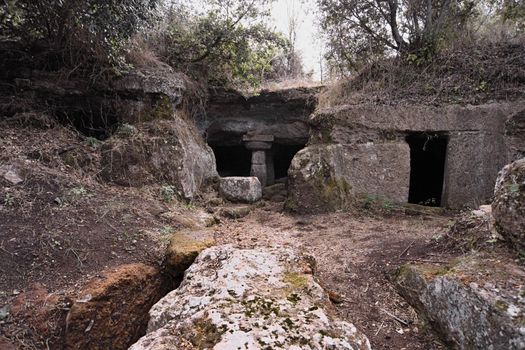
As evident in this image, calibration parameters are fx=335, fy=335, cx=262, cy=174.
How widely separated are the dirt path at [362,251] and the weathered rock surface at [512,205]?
0.87 meters

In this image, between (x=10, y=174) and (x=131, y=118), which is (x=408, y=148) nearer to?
(x=131, y=118)

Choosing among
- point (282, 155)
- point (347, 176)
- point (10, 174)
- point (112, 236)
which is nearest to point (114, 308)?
point (112, 236)

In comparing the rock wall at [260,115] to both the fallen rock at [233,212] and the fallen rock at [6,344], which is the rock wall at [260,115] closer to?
the fallen rock at [233,212]

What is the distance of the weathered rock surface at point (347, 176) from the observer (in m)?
5.78

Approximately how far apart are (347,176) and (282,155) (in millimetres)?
5293

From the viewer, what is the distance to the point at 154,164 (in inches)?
215

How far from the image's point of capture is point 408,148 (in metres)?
5.89

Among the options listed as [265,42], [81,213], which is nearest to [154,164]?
[81,213]

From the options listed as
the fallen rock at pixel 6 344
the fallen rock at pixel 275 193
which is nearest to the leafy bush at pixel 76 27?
the fallen rock at pixel 6 344

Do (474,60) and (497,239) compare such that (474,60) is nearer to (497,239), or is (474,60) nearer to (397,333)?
(497,239)

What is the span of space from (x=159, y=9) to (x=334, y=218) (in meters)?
4.76

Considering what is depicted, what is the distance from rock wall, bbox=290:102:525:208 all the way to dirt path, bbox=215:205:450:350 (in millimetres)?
700

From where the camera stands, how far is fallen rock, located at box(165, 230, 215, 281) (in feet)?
9.55

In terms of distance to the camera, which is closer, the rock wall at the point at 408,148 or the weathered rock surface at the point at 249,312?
the weathered rock surface at the point at 249,312
